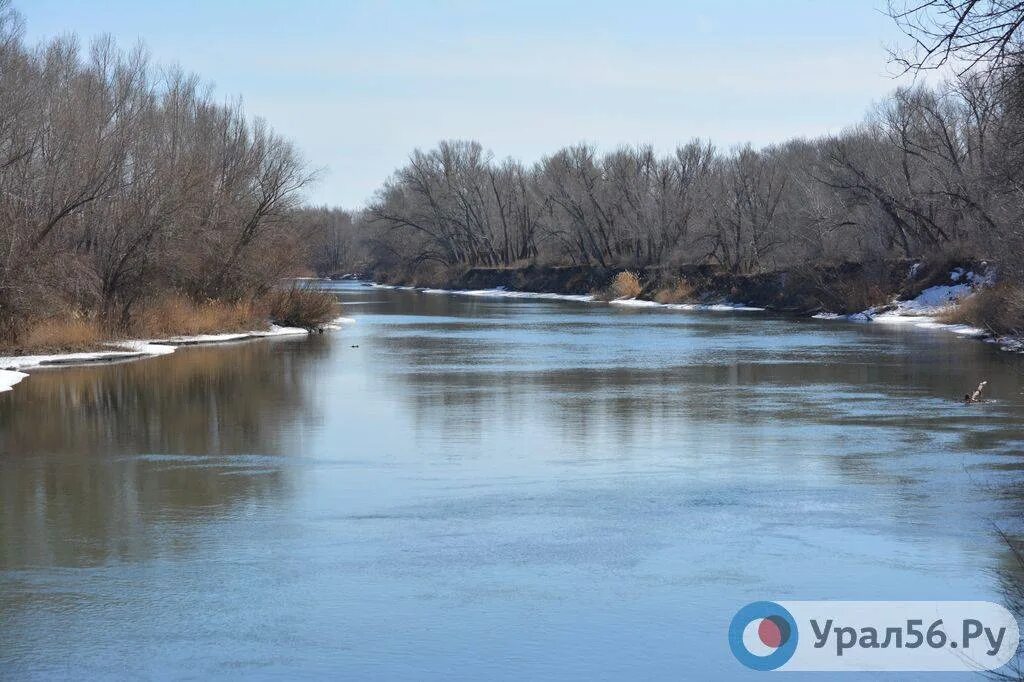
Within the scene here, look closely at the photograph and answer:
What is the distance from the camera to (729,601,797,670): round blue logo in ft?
24.7

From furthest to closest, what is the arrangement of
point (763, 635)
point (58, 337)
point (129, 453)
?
point (58, 337) → point (129, 453) → point (763, 635)

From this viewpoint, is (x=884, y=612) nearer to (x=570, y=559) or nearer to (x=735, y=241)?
(x=570, y=559)

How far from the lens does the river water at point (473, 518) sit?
7816 millimetres

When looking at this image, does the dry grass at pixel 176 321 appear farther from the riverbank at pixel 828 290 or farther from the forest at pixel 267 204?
the riverbank at pixel 828 290

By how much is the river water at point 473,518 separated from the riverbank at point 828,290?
15.9 metres

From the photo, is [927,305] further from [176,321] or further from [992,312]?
[176,321]

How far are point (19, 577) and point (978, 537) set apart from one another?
305 inches

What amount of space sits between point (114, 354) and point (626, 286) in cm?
4958

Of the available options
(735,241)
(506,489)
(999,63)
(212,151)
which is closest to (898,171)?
(735,241)

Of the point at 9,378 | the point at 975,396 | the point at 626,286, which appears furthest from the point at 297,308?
the point at 626,286

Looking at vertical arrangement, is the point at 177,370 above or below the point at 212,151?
below

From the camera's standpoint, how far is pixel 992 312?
36.3 meters

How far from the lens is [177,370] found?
2734cm

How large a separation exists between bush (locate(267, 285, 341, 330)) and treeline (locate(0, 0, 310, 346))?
1.22m
